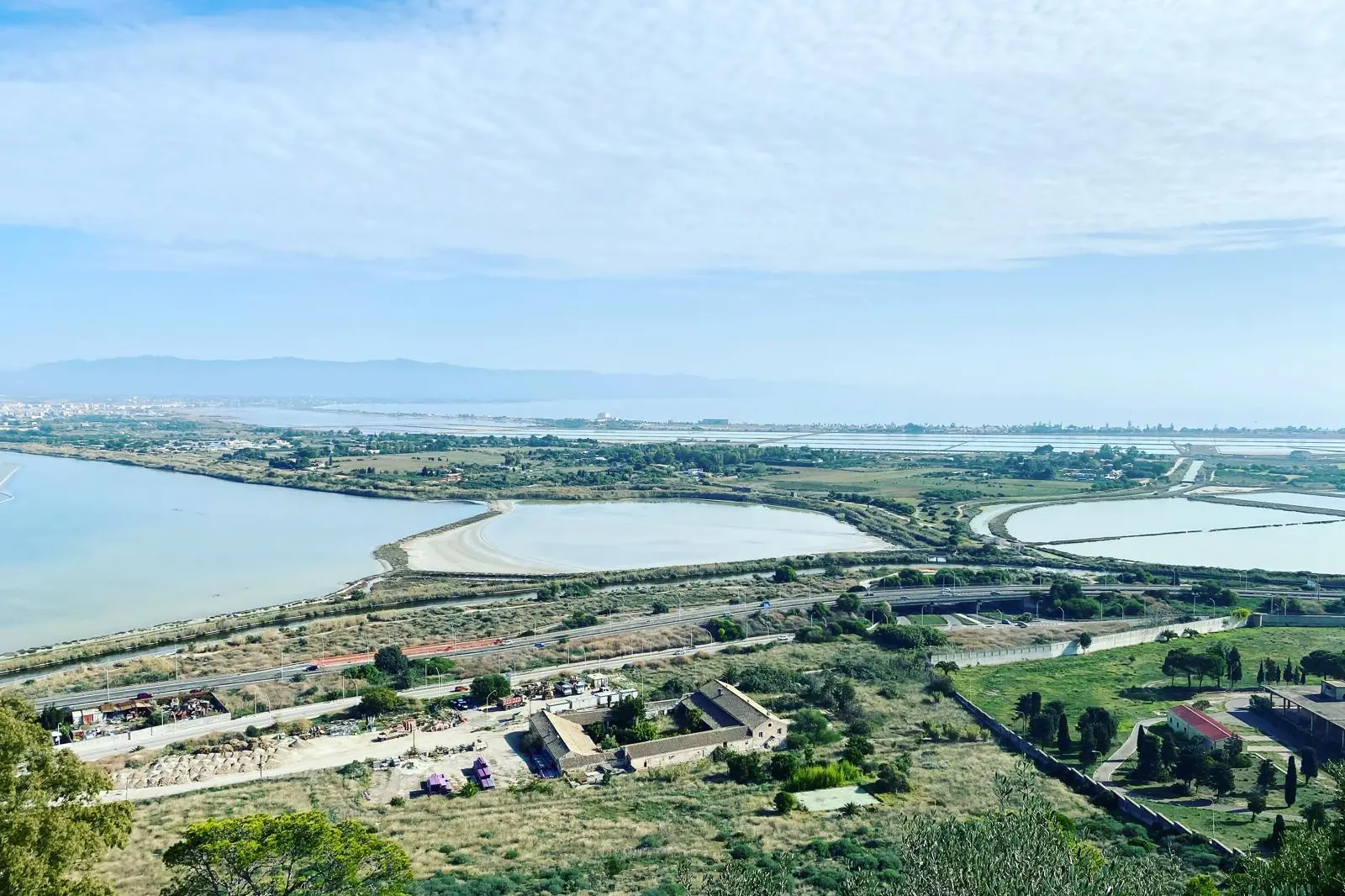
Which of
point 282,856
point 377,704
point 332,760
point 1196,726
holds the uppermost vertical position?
point 282,856

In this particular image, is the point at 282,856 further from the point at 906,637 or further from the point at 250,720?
the point at 906,637

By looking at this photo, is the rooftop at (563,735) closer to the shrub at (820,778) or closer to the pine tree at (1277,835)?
the shrub at (820,778)

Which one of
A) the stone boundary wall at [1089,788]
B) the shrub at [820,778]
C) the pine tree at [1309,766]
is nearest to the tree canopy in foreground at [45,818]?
the shrub at [820,778]

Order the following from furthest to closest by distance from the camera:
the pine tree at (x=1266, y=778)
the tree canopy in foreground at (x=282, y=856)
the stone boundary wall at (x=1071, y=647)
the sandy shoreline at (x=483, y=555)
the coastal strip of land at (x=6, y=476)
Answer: the coastal strip of land at (x=6, y=476)
the sandy shoreline at (x=483, y=555)
the stone boundary wall at (x=1071, y=647)
the pine tree at (x=1266, y=778)
the tree canopy in foreground at (x=282, y=856)

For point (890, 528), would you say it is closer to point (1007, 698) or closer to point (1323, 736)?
point (1007, 698)

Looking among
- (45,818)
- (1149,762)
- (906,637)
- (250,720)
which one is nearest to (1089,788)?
(1149,762)

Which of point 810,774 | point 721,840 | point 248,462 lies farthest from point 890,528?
point 248,462
